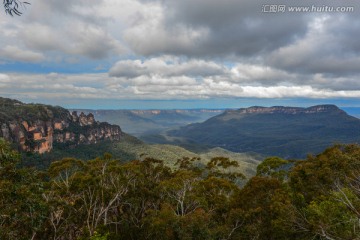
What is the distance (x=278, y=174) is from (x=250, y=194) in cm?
1349

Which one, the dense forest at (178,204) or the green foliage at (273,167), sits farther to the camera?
the green foliage at (273,167)

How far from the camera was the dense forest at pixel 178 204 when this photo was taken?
16297mm

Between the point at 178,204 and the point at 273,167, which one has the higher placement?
the point at 273,167

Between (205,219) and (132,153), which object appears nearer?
(205,219)

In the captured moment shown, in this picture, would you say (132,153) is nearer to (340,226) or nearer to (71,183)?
(71,183)

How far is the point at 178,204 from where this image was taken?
30.9m

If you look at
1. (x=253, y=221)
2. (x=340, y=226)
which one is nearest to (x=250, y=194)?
(x=253, y=221)

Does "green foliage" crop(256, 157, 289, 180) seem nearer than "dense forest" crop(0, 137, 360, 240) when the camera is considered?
No

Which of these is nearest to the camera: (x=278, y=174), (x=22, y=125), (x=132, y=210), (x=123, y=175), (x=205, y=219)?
(x=205, y=219)

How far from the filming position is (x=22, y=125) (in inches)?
6019

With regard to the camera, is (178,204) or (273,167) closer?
(178,204)

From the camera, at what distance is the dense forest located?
16297 millimetres

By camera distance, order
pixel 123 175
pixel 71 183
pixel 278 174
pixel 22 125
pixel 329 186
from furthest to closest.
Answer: pixel 22 125 → pixel 278 174 → pixel 123 175 → pixel 71 183 → pixel 329 186

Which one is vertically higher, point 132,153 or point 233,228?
point 233,228
